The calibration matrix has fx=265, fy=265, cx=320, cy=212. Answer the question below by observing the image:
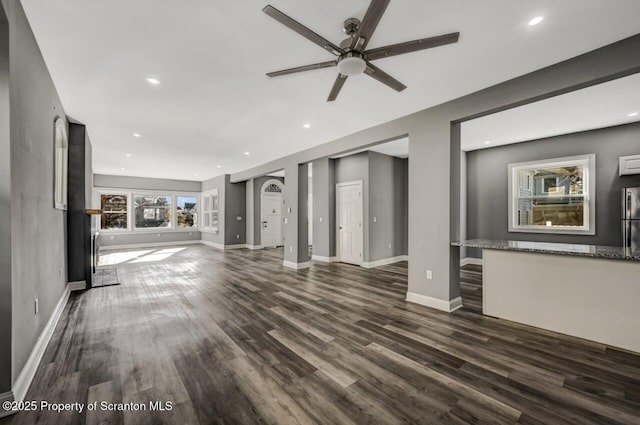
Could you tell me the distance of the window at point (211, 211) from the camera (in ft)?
34.0

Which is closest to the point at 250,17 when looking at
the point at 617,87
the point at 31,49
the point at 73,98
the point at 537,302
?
the point at 31,49

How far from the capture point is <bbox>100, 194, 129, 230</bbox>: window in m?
9.69

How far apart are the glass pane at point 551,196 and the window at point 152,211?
11.6m

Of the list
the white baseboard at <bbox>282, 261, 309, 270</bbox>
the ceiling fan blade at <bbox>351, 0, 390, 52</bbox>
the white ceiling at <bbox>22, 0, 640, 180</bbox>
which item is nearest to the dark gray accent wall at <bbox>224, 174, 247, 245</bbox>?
the white baseboard at <bbox>282, 261, 309, 270</bbox>

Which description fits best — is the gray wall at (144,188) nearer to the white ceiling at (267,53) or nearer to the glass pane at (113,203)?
the glass pane at (113,203)

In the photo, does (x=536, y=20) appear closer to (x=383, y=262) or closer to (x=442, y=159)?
(x=442, y=159)

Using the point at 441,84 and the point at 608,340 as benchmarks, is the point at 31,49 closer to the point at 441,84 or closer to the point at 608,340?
the point at 441,84

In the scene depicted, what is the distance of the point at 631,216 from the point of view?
4.14 metres

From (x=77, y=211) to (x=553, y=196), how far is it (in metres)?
8.67

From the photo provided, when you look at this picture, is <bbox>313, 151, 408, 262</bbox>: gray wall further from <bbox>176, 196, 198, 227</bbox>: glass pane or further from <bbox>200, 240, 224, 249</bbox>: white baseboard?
<bbox>176, 196, 198, 227</bbox>: glass pane

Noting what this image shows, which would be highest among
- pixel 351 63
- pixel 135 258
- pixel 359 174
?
pixel 351 63

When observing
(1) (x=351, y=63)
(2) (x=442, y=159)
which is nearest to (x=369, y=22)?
(1) (x=351, y=63)

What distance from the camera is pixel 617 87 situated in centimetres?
312

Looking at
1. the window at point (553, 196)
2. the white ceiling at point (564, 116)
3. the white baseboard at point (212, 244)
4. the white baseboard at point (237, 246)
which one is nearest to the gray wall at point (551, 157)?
the window at point (553, 196)
